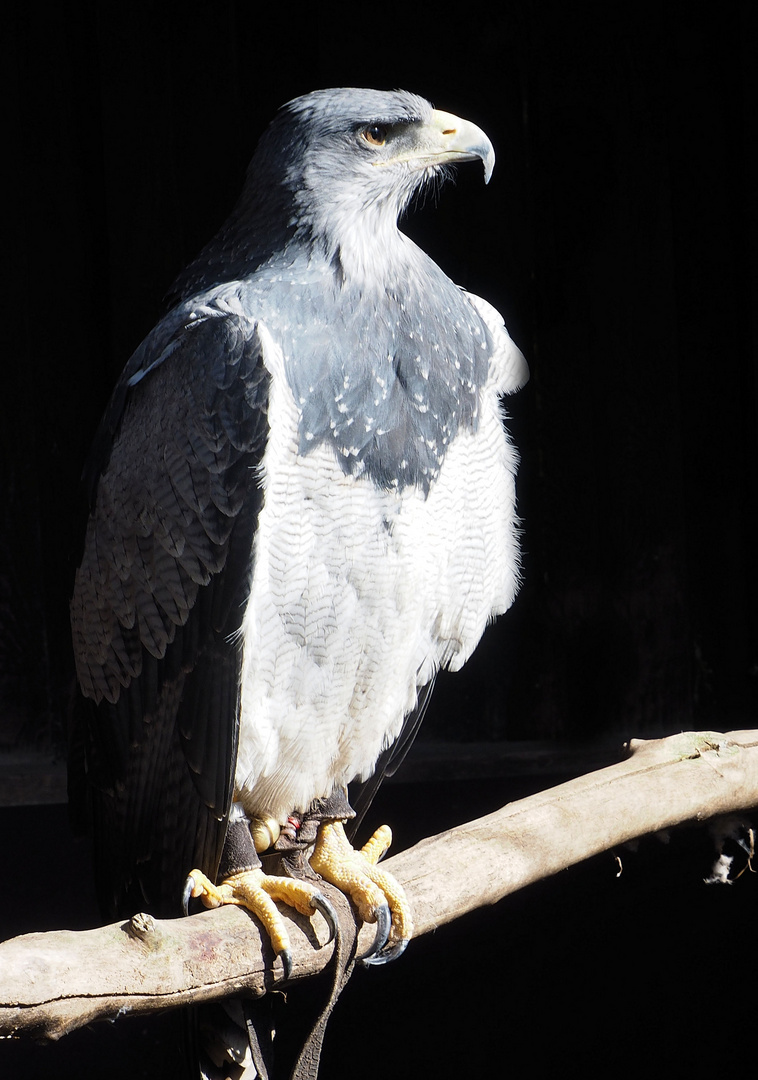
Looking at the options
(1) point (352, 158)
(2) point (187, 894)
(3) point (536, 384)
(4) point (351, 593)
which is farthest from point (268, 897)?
(3) point (536, 384)

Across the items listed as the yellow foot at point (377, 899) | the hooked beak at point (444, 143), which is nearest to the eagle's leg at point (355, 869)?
the yellow foot at point (377, 899)

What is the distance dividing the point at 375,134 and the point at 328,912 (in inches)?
70.6

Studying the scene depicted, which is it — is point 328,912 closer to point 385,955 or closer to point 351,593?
point 385,955

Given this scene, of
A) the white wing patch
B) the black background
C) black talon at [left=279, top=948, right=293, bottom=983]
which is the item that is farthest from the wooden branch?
the black background

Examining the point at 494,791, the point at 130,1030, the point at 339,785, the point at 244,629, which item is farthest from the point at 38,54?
the point at 130,1030

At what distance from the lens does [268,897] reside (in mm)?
2273

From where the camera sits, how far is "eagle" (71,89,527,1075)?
2.37 m

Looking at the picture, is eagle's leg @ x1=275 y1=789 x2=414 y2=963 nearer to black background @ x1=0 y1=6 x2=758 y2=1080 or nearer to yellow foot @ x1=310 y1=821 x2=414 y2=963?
yellow foot @ x1=310 y1=821 x2=414 y2=963

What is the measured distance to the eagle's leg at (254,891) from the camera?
2191 millimetres

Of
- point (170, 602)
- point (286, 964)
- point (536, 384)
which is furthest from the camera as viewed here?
point (536, 384)

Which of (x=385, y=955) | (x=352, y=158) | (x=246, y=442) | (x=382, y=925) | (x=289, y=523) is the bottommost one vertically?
(x=385, y=955)

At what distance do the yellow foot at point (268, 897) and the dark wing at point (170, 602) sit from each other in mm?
72

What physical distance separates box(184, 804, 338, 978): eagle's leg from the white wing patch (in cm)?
13

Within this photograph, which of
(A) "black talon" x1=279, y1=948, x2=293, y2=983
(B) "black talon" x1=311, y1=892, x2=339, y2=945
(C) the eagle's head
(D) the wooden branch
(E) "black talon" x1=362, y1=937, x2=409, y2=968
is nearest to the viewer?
(D) the wooden branch
